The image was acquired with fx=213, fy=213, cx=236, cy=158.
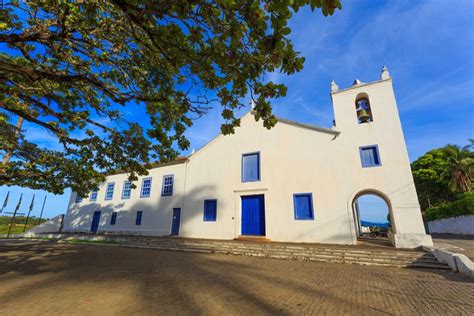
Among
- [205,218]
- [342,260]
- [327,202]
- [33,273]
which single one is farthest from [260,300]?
[205,218]

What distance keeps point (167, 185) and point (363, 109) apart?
596 inches

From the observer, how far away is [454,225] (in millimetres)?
19625

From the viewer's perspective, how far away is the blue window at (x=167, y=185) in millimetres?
17609

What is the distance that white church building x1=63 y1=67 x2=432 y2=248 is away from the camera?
1120 centimetres

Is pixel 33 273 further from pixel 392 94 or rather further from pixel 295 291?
pixel 392 94

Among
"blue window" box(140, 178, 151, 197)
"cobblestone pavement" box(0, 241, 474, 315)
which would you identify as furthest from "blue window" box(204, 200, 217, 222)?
"cobblestone pavement" box(0, 241, 474, 315)

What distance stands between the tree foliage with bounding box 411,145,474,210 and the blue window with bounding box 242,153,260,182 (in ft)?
77.9

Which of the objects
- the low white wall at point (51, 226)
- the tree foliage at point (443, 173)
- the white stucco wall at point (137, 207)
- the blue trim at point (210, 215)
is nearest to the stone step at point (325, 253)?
the blue trim at point (210, 215)

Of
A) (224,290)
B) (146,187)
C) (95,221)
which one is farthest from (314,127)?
(95,221)

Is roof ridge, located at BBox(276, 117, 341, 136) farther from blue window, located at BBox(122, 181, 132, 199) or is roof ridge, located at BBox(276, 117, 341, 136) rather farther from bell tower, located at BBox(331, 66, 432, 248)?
blue window, located at BBox(122, 181, 132, 199)

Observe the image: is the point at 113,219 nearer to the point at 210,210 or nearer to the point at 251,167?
the point at 210,210

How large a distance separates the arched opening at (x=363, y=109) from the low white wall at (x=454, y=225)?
45.4 ft

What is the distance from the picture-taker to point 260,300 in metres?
4.31

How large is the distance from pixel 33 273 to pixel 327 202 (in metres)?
12.6
